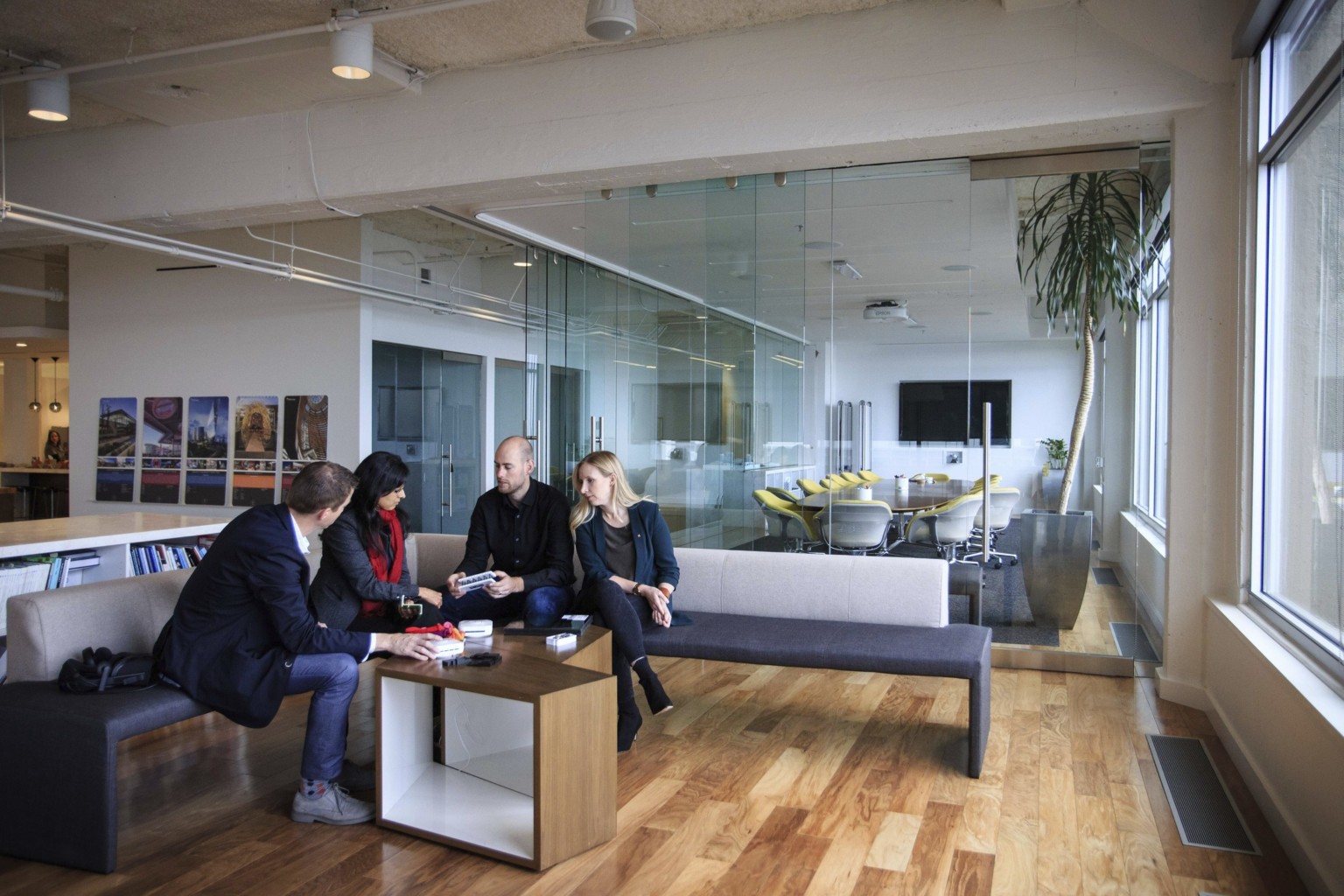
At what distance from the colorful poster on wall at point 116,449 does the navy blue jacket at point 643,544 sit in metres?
7.35

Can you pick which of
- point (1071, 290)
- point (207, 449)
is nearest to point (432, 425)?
point (207, 449)

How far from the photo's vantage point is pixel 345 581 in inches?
163

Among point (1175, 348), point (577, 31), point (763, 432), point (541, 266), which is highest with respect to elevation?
point (577, 31)

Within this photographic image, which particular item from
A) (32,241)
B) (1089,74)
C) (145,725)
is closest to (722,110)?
(1089,74)

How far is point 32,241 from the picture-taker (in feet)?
25.7

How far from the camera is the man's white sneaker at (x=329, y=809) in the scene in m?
3.38

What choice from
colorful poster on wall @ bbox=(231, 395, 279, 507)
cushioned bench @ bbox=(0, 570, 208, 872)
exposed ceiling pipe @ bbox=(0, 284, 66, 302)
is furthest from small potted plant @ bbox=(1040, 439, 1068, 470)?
exposed ceiling pipe @ bbox=(0, 284, 66, 302)

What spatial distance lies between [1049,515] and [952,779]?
246 cm

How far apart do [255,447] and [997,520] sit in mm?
7087

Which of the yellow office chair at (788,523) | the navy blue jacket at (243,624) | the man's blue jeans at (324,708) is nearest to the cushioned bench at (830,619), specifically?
the yellow office chair at (788,523)

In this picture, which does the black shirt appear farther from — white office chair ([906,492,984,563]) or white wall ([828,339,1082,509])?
white office chair ([906,492,984,563])

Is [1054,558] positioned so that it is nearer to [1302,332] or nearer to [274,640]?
[1302,332]

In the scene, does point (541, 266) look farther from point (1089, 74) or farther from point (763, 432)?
point (1089, 74)

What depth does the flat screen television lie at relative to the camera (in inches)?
230
